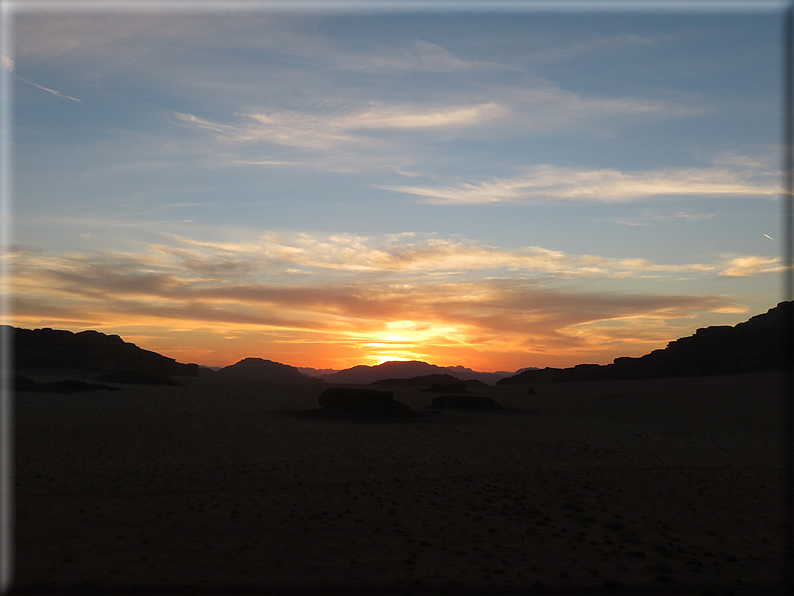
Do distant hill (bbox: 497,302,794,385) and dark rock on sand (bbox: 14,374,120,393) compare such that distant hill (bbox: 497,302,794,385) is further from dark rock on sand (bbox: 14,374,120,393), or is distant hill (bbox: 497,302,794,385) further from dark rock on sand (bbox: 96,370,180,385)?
dark rock on sand (bbox: 14,374,120,393)

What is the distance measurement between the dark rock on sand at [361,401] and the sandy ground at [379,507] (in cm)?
476

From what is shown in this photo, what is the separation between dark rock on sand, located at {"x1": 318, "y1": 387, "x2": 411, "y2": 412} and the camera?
30562 mm

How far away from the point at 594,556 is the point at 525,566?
54.9 inches

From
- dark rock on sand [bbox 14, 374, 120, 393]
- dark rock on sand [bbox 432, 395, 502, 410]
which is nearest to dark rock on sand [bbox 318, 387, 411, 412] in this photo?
dark rock on sand [bbox 432, 395, 502, 410]

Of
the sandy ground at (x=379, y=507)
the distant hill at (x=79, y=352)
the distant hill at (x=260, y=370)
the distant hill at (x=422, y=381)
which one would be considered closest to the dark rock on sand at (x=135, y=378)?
the distant hill at (x=79, y=352)

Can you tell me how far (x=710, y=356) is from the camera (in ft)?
239

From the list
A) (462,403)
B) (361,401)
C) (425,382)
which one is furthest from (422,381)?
(361,401)

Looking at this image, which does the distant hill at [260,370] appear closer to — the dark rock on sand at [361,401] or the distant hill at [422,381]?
the distant hill at [422,381]

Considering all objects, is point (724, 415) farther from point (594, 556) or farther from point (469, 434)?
point (594, 556)

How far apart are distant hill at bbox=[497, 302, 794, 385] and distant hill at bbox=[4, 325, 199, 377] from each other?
58145 mm

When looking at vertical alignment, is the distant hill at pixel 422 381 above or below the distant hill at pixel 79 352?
below

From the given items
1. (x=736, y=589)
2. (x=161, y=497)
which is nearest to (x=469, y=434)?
(x=161, y=497)

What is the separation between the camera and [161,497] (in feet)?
41.0

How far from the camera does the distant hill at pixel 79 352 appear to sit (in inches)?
2176
